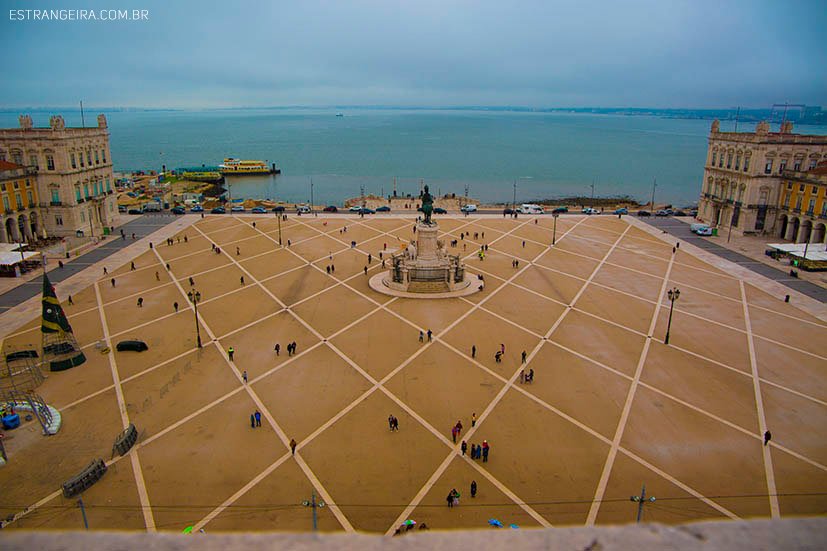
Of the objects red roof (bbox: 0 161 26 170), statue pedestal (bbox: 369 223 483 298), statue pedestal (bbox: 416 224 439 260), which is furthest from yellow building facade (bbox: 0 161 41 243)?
statue pedestal (bbox: 416 224 439 260)

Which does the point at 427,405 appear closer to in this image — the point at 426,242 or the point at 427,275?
the point at 427,275

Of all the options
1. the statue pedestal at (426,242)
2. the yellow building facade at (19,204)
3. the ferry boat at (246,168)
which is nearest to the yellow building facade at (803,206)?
the statue pedestal at (426,242)

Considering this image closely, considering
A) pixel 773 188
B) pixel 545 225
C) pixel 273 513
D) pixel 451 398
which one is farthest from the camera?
pixel 545 225

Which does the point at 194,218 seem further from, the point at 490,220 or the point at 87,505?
the point at 87,505

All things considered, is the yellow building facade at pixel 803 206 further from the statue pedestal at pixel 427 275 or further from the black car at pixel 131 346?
the black car at pixel 131 346

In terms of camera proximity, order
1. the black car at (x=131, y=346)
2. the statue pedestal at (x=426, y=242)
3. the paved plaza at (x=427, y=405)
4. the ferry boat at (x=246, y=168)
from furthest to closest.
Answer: the ferry boat at (x=246, y=168) < the statue pedestal at (x=426, y=242) < the black car at (x=131, y=346) < the paved plaza at (x=427, y=405)

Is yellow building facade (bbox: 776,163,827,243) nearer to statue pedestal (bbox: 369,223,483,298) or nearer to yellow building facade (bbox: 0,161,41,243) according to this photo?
statue pedestal (bbox: 369,223,483,298)

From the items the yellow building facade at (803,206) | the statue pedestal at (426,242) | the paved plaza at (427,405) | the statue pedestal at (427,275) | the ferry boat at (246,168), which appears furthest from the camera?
the ferry boat at (246,168)

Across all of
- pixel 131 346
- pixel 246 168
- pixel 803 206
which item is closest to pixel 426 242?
pixel 131 346

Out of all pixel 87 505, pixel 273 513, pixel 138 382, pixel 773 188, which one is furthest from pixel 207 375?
pixel 773 188
